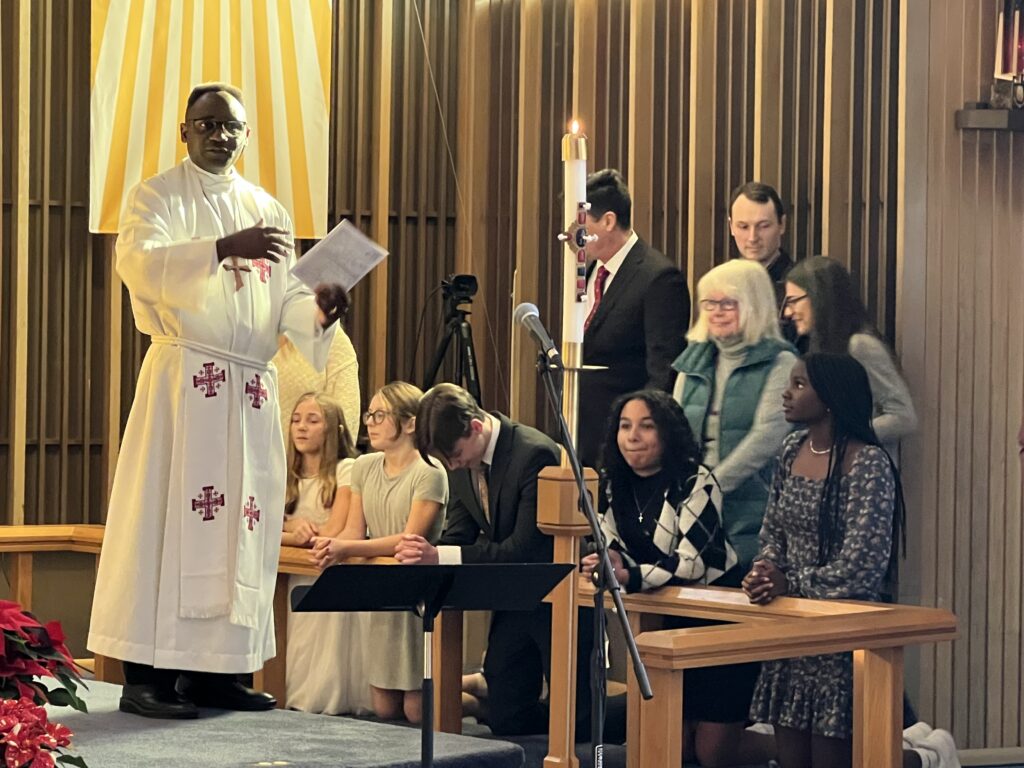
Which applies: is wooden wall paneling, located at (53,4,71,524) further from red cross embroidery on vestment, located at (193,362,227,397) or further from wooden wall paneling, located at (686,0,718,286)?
red cross embroidery on vestment, located at (193,362,227,397)

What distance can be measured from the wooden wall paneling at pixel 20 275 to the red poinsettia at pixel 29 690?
4185 millimetres

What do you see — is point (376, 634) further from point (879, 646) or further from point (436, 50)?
point (436, 50)

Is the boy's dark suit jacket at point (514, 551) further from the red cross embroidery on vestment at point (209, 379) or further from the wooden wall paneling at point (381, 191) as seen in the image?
the wooden wall paneling at point (381, 191)

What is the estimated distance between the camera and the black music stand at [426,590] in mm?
3377

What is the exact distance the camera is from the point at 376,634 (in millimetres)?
5848

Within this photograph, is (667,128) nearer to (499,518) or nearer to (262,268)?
(499,518)

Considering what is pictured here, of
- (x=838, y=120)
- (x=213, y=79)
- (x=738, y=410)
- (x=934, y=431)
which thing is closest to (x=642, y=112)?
(x=838, y=120)

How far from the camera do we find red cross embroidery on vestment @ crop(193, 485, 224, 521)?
477cm

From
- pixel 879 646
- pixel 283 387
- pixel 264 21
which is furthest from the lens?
pixel 264 21

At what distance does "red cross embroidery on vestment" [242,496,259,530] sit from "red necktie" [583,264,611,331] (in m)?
1.47

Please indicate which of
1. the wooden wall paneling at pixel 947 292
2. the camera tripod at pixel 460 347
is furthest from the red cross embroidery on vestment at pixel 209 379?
the wooden wall paneling at pixel 947 292

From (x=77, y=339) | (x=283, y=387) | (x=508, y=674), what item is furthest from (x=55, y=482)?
(x=508, y=674)

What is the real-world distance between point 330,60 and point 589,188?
189 cm

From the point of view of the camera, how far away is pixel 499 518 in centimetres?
558
